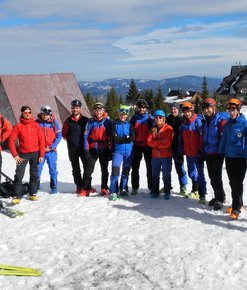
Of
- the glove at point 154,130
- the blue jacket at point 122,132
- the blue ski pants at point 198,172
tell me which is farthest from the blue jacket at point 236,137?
the blue jacket at point 122,132

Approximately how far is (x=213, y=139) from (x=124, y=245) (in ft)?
9.35

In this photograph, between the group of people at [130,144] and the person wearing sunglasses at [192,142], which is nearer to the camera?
the group of people at [130,144]

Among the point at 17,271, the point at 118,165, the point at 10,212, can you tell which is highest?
the point at 118,165

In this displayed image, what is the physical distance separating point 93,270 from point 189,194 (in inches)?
166

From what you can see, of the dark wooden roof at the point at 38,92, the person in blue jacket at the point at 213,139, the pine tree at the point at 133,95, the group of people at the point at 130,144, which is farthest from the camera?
the pine tree at the point at 133,95

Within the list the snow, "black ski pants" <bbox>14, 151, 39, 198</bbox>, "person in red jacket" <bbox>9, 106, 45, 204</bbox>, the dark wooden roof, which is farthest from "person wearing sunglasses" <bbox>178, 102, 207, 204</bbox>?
the dark wooden roof

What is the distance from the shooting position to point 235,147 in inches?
269

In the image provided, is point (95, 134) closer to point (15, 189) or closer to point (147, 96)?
point (15, 189)

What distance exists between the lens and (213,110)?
24.2 feet

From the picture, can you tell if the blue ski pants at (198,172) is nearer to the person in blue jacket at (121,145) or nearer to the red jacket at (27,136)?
the person in blue jacket at (121,145)

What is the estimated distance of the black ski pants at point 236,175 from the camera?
22.6 ft

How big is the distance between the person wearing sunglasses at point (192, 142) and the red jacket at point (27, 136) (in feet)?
10.9

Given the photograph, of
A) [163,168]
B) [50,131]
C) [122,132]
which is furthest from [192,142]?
[50,131]

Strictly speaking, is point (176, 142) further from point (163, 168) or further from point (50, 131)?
point (50, 131)
